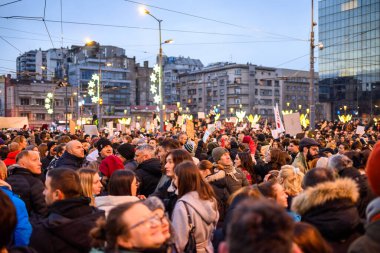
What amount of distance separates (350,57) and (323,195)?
277 ft

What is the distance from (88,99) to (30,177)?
78.2 metres

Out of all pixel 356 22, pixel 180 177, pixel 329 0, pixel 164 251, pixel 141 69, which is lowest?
pixel 164 251

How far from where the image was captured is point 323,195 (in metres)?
3.52

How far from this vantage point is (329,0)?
84375 mm

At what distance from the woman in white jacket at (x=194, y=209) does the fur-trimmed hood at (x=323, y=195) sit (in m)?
1.20

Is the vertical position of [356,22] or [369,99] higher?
[356,22]

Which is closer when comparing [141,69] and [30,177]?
[30,177]

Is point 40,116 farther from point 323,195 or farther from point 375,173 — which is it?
point 375,173

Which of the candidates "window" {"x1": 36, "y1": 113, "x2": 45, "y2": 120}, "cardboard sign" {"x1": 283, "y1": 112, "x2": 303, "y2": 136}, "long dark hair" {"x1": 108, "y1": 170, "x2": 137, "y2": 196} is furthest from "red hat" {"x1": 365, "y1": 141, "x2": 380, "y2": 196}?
"window" {"x1": 36, "y1": 113, "x2": 45, "y2": 120}

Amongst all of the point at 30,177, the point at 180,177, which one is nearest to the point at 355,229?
the point at 180,177

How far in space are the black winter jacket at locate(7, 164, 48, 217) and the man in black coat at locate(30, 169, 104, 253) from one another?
136 cm

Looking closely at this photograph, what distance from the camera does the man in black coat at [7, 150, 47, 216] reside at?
5301 mm

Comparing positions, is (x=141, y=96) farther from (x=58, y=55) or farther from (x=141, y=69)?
(x=58, y=55)

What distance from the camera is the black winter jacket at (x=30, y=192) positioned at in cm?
528
